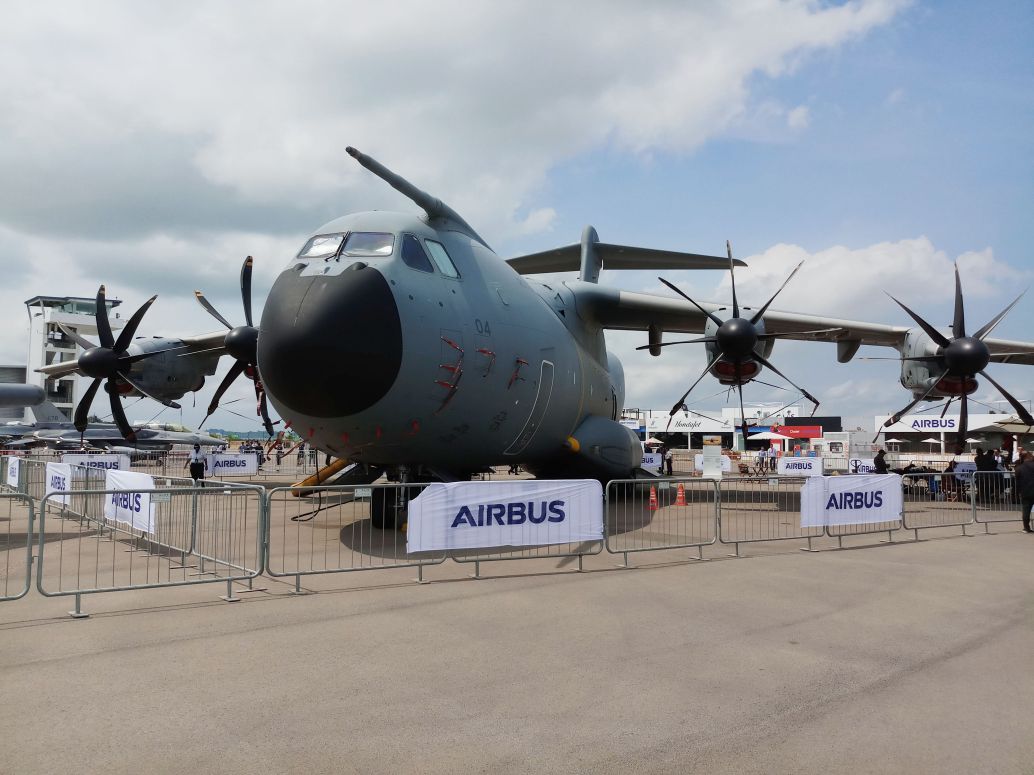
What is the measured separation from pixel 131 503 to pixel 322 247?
4.41 metres

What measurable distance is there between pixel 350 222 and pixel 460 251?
1.73 metres

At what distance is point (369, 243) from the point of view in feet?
34.6

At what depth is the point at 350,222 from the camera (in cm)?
1114

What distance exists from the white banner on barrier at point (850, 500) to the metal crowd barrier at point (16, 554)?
993 centimetres

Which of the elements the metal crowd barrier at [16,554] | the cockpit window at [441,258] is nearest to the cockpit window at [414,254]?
the cockpit window at [441,258]

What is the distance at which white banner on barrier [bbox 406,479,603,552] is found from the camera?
8.73m

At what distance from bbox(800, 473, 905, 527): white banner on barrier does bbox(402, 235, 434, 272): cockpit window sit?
6553 mm

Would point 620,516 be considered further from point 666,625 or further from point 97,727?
point 97,727

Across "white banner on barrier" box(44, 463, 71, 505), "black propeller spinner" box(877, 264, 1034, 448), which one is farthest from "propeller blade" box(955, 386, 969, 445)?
"white banner on barrier" box(44, 463, 71, 505)

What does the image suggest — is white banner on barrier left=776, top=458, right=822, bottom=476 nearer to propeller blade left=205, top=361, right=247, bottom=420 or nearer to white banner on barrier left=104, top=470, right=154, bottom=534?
propeller blade left=205, top=361, right=247, bottom=420

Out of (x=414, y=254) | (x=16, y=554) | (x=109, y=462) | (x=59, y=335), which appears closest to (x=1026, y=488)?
(x=414, y=254)

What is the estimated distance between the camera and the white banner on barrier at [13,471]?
19531 mm

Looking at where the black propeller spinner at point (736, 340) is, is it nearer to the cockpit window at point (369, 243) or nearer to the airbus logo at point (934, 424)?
the cockpit window at point (369, 243)

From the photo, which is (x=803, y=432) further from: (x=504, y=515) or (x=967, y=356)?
(x=504, y=515)
